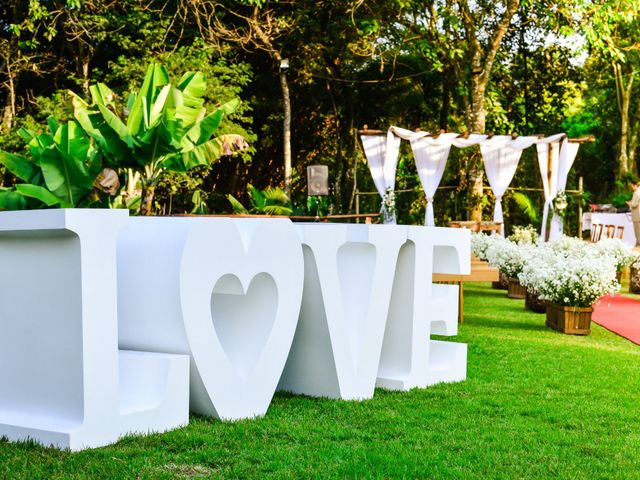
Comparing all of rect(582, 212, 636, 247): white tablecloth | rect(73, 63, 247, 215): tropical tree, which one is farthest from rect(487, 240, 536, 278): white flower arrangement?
rect(582, 212, 636, 247): white tablecloth

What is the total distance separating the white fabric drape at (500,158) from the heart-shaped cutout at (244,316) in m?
13.3

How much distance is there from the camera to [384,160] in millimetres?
17797

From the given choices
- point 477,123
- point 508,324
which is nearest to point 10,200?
point 508,324

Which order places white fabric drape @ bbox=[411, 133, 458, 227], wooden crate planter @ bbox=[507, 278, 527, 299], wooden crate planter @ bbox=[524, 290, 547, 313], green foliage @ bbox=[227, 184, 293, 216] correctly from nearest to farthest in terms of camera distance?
1. wooden crate planter @ bbox=[524, 290, 547, 313]
2. wooden crate planter @ bbox=[507, 278, 527, 299]
3. green foliage @ bbox=[227, 184, 293, 216]
4. white fabric drape @ bbox=[411, 133, 458, 227]

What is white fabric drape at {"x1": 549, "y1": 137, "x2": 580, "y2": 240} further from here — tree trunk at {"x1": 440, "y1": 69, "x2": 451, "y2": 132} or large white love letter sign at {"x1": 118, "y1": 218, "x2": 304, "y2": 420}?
large white love letter sign at {"x1": 118, "y1": 218, "x2": 304, "y2": 420}

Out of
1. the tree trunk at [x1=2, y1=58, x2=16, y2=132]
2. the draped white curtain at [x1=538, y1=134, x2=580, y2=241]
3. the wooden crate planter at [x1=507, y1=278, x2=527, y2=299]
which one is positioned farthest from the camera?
the draped white curtain at [x1=538, y1=134, x2=580, y2=241]

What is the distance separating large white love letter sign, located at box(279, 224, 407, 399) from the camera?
4902 millimetres

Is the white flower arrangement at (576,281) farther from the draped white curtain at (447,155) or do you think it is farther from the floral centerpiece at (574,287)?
the draped white curtain at (447,155)

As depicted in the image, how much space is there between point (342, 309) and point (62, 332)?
178cm

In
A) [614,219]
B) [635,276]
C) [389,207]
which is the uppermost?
[389,207]

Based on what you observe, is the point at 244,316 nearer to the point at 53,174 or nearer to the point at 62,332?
the point at 62,332

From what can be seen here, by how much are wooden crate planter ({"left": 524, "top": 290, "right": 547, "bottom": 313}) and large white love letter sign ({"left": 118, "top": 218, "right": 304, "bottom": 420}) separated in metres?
6.84

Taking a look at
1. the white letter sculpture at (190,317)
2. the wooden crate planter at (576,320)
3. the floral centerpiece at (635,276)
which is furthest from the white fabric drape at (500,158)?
the white letter sculpture at (190,317)

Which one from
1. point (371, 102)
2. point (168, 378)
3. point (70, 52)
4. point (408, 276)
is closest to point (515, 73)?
point (371, 102)
